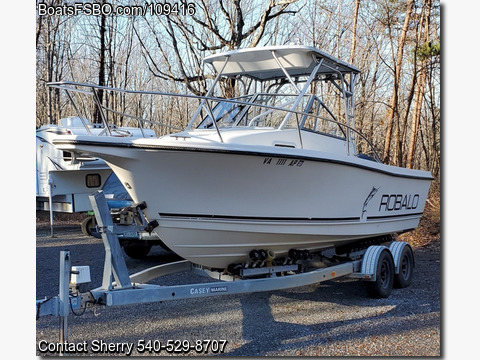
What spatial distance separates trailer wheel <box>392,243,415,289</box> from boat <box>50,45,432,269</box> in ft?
1.07

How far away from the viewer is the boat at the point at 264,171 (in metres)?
3.68

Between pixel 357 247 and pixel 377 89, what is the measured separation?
222 cm

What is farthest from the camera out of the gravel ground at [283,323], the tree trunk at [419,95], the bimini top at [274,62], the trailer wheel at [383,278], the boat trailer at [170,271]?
the tree trunk at [419,95]

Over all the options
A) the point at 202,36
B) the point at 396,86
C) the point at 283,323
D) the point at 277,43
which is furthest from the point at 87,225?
the point at 396,86

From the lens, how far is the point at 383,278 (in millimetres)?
5027

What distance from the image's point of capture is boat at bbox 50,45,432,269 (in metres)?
3.68

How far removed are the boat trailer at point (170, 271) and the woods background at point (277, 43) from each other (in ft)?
4.59

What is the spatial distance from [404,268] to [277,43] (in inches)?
123

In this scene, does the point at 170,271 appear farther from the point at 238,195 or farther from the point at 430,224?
the point at 430,224

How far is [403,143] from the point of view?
6.72 m

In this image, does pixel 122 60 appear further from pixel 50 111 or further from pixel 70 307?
pixel 70 307

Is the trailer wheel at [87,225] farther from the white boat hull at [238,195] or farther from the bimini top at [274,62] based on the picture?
the white boat hull at [238,195]

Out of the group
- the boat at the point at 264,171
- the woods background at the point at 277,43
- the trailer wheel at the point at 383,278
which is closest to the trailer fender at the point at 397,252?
the trailer wheel at the point at 383,278

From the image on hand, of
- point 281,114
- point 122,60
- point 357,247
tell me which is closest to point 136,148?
point 281,114
